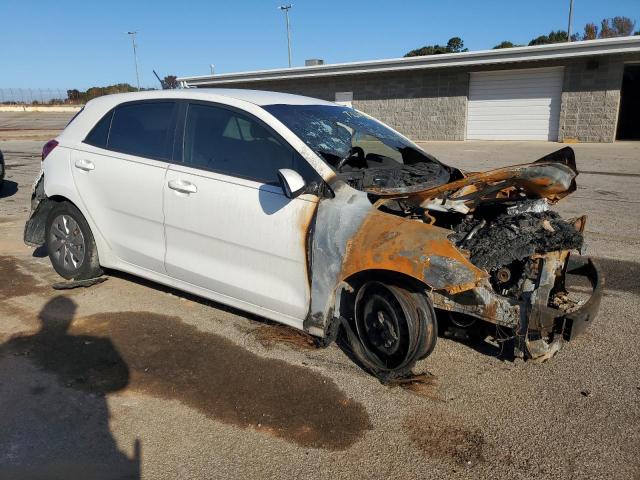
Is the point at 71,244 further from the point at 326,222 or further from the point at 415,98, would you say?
the point at 415,98

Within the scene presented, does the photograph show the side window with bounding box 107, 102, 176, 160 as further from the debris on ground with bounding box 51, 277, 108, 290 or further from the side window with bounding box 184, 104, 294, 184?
the debris on ground with bounding box 51, 277, 108, 290

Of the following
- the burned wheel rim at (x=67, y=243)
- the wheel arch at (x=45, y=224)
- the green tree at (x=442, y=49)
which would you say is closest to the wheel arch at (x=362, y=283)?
the wheel arch at (x=45, y=224)

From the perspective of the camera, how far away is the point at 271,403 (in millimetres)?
3211

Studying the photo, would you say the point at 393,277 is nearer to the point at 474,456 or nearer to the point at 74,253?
the point at 474,456

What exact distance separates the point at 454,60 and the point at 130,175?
19587mm

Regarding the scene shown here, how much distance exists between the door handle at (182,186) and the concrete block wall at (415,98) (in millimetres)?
20611

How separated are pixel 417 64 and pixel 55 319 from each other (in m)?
20.7

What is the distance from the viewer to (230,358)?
375cm

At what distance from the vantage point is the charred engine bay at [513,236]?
10.6 feet

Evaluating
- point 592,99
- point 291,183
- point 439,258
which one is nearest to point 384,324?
point 439,258

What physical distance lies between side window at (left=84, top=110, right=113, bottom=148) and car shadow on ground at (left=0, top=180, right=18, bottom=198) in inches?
260

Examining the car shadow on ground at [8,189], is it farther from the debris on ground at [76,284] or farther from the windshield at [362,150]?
the windshield at [362,150]

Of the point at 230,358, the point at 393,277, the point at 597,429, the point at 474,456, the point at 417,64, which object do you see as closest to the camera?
the point at 474,456

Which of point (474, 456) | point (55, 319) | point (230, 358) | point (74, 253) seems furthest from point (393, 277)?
point (74, 253)
